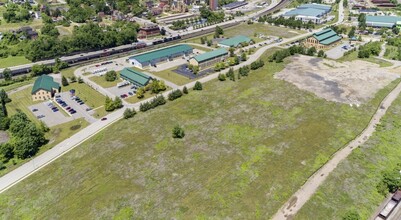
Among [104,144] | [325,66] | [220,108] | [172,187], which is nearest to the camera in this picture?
[172,187]

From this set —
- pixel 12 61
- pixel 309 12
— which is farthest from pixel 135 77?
pixel 309 12

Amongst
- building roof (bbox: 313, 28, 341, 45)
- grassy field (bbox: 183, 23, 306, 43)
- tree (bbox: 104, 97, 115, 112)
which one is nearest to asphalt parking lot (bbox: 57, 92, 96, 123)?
tree (bbox: 104, 97, 115, 112)

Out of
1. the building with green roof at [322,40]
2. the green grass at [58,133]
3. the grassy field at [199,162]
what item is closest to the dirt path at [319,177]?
the grassy field at [199,162]

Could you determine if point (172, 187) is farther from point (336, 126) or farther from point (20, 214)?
point (336, 126)

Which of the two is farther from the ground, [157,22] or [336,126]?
[157,22]

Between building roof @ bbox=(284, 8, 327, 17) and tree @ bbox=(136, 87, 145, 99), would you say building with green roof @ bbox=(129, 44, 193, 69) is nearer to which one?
tree @ bbox=(136, 87, 145, 99)

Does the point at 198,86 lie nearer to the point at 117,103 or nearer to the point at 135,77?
the point at 135,77

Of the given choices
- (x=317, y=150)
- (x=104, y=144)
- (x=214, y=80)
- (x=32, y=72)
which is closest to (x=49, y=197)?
(x=104, y=144)
